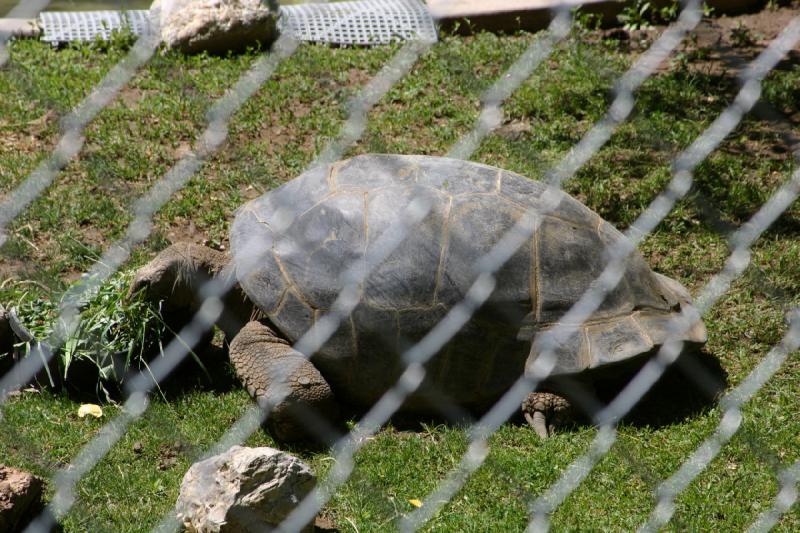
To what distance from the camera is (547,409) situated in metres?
4.04

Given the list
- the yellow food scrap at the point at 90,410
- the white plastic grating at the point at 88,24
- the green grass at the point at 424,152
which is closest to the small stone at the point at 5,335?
the green grass at the point at 424,152

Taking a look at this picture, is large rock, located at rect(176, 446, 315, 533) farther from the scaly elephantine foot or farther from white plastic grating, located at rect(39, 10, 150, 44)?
white plastic grating, located at rect(39, 10, 150, 44)

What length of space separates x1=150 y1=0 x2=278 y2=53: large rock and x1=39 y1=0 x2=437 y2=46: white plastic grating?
0.23 m

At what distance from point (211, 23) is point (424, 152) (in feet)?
5.81

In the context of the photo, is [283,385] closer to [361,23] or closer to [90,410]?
[90,410]

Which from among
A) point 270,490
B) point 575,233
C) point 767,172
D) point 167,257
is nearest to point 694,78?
point 767,172

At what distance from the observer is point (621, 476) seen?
372cm

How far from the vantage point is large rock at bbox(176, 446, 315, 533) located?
3.12m

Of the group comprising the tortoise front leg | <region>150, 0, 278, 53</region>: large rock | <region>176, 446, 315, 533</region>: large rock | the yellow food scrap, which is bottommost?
the tortoise front leg

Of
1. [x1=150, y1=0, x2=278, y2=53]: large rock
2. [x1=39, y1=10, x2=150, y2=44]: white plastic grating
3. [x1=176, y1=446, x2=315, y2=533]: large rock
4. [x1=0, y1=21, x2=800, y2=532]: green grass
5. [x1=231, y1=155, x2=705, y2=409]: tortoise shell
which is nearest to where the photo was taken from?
[x1=176, y1=446, x2=315, y2=533]: large rock

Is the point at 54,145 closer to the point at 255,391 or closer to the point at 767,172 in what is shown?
the point at 255,391

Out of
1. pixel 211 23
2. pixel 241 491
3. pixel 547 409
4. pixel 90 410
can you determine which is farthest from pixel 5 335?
pixel 211 23

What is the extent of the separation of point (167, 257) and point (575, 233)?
1596mm

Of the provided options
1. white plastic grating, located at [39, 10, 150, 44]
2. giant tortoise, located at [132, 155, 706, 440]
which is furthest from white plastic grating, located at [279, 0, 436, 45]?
giant tortoise, located at [132, 155, 706, 440]
